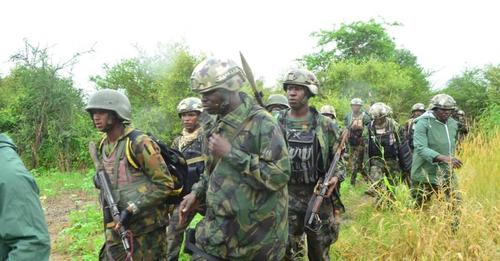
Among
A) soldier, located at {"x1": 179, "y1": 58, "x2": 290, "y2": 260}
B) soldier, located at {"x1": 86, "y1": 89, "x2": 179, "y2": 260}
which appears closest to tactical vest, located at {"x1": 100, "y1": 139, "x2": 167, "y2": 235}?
soldier, located at {"x1": 86, "y1": 89, "x2": 179, "y2": 260}

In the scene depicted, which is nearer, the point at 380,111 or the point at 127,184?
the point at 127,184

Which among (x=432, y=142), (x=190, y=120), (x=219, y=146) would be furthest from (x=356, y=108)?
(x=219, y=146)

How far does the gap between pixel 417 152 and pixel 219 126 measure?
355cm

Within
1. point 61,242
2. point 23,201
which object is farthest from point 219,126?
point 61,242

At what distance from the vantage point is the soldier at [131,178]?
3467 millimetres

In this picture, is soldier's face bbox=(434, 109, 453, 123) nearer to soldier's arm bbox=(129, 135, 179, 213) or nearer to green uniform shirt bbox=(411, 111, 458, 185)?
green uniform shirt bbox=(411, 111, 458, 185)

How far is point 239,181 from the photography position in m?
2.84

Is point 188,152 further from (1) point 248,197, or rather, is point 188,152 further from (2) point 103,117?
(1) point 248,197

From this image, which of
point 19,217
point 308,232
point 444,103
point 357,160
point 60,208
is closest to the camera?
point 19,217

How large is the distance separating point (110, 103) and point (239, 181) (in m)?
1.29

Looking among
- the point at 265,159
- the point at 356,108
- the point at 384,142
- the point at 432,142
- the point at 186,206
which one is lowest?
the point at 356,108

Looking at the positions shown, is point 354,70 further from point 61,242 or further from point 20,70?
point 61,242

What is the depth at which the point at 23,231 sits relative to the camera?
1.96 meters

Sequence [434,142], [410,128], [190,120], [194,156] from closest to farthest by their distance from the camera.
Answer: [194,156] < [190,120] < [434,142] < [410,128]
